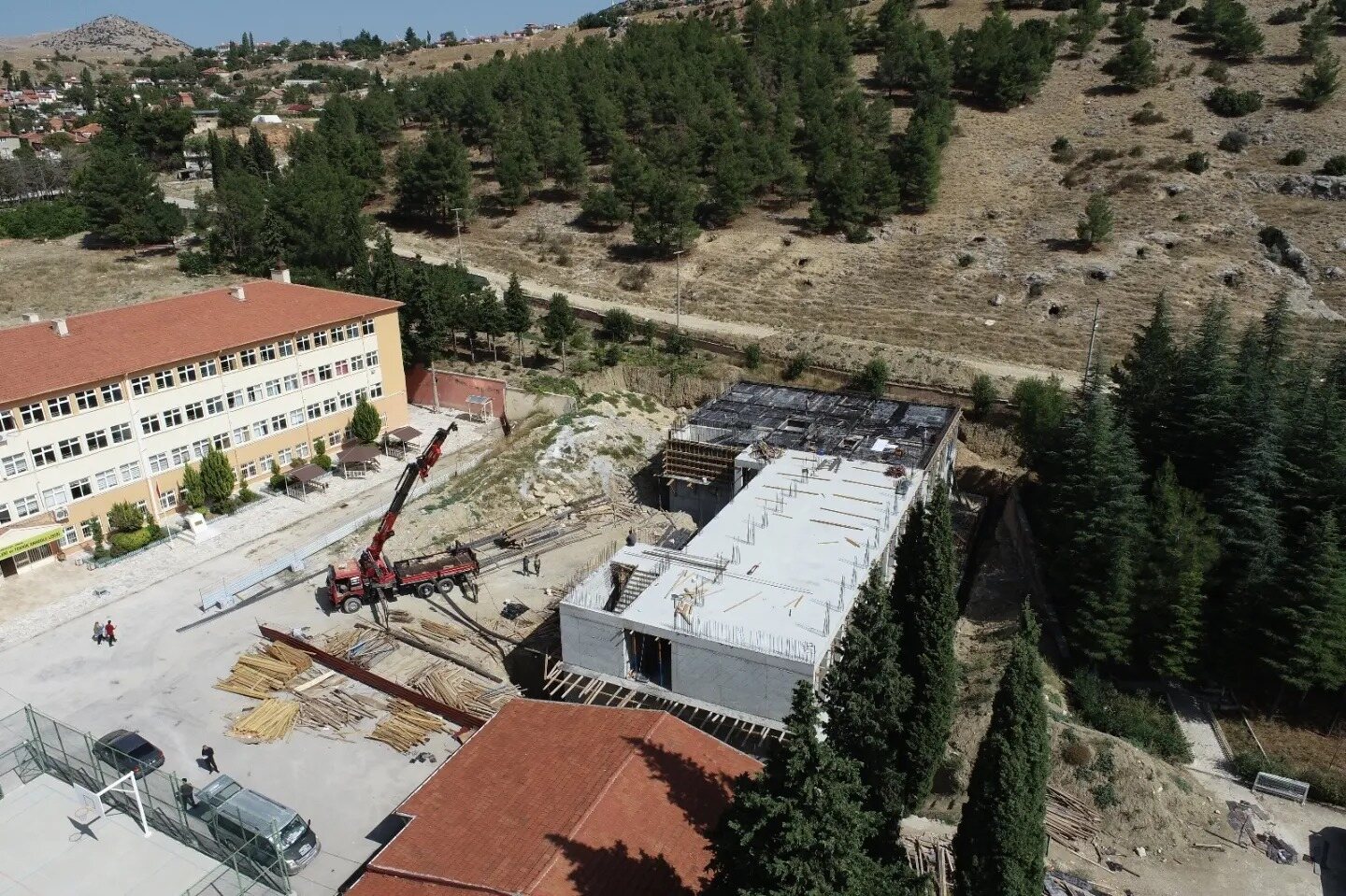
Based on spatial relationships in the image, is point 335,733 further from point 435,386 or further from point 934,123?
point 934,123

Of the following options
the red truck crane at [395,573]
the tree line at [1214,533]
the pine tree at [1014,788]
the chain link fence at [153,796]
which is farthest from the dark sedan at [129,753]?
the tree line at [1214,533]

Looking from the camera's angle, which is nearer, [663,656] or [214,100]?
[663,656]

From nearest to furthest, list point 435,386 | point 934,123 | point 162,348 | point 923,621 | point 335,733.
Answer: point 923,621, point 335,733, point 162,348, point 435,386, point 934,123

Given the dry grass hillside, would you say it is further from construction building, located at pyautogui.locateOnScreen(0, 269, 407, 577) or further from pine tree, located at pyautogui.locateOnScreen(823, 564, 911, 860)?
pine tree, located at pyautogui.locateOnScreen(823, 564, 911, 860)

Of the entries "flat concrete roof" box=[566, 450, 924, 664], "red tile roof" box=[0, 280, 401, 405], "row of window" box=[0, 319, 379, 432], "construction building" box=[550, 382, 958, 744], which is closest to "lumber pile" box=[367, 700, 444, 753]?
"construction building" box=[550, 382, 958, 744]

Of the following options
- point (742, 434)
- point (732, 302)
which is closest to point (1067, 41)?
point (732, 302)

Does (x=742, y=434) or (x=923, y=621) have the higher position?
(x=923, y=621)
